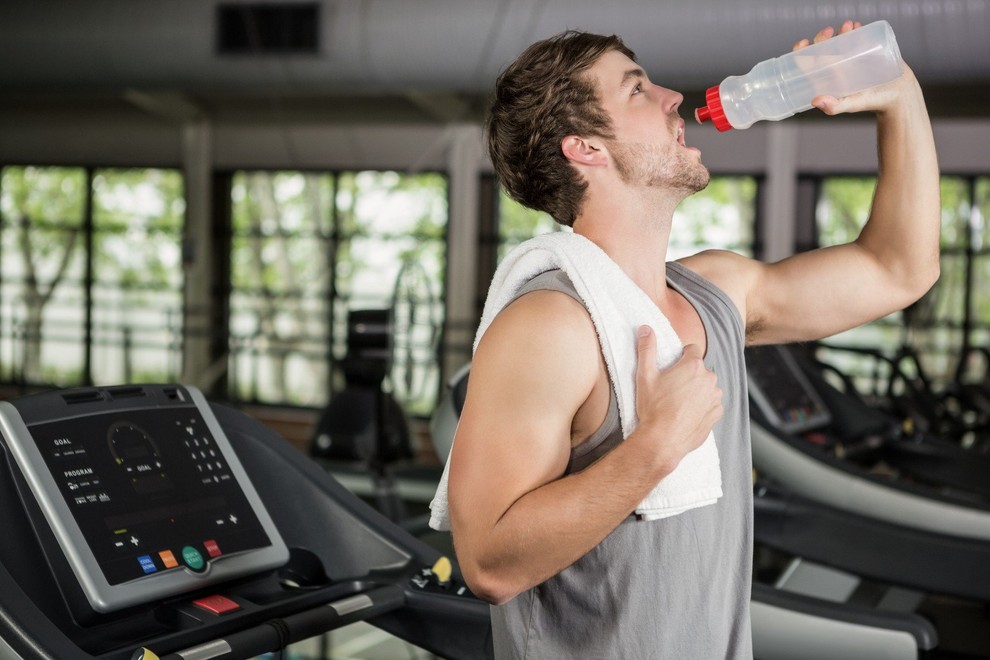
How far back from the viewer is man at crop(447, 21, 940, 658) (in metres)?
1.02

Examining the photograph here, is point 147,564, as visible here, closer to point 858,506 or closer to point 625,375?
point 625,375

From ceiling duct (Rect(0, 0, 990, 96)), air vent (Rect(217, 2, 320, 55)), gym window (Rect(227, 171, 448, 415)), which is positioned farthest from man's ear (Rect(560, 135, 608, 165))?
gym window (Rect(227, 171, 448, 415))

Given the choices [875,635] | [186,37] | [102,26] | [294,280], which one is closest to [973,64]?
[875,635]

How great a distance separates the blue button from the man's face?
29.5 inches

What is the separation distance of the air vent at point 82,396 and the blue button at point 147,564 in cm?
23

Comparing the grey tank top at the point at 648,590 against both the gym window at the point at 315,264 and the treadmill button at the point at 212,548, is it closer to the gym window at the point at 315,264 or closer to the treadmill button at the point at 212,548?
the treadmill button at the point at 212,548

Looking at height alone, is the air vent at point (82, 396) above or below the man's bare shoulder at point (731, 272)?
below

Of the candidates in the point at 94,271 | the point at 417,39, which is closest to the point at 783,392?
the point at 417,39

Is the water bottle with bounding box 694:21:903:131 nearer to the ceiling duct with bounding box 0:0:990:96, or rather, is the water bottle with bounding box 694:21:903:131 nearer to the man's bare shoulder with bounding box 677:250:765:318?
the man's bare shoulder with bounding box 677:250:765:318

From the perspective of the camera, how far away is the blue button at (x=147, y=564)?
4.60ft

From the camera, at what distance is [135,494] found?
1.45 m

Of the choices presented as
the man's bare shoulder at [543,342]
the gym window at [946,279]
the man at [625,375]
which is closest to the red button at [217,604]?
the man at [625,375]

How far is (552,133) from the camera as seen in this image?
1.24 m

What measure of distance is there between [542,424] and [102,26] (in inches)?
218
